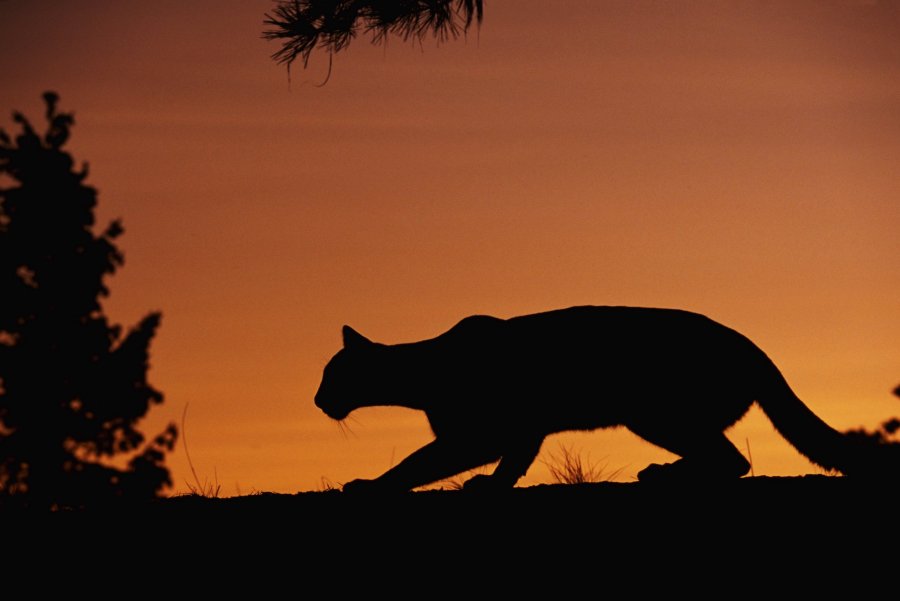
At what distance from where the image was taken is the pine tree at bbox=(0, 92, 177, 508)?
3136 cm

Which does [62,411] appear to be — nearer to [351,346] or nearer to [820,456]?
[351,346]

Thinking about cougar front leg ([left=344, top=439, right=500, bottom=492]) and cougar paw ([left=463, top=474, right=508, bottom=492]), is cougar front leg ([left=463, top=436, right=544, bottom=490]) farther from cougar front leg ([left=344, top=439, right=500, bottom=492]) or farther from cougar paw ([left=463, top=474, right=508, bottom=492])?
cougar front leg ([left=344, top=439, right=500, bottom=492])

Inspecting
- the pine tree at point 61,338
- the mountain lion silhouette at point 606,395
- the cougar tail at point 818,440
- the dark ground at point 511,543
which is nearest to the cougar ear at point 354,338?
the mountain lion silhouette at point 606,395

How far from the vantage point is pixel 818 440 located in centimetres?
853

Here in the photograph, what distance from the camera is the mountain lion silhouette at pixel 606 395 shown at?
8.68 metres

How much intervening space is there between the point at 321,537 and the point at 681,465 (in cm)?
303

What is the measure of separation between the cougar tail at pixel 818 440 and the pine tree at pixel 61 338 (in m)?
24.4

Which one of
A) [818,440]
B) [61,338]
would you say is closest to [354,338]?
[818,440]

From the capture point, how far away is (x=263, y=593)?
6066 mm

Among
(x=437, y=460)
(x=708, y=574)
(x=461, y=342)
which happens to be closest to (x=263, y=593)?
(x=708, y=574)

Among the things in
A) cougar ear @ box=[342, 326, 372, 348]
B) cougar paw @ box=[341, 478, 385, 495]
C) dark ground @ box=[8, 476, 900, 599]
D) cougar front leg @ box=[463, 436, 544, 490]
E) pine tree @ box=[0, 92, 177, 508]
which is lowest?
dark ground @ box=[8, 476, 900, 599]

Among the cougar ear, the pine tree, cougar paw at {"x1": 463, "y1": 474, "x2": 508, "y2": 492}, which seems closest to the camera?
cougar paw at {"x1": 463, "y1": 474, "x2": 508, "y2": 492}

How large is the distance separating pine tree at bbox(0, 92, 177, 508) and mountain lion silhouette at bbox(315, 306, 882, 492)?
23.4 m

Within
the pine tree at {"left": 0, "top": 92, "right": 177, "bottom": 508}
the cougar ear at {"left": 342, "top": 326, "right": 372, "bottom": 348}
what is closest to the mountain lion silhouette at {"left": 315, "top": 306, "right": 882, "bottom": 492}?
the cougar ear at {"left": 342, "top": 326, "right": 372, "bottom": 348}
